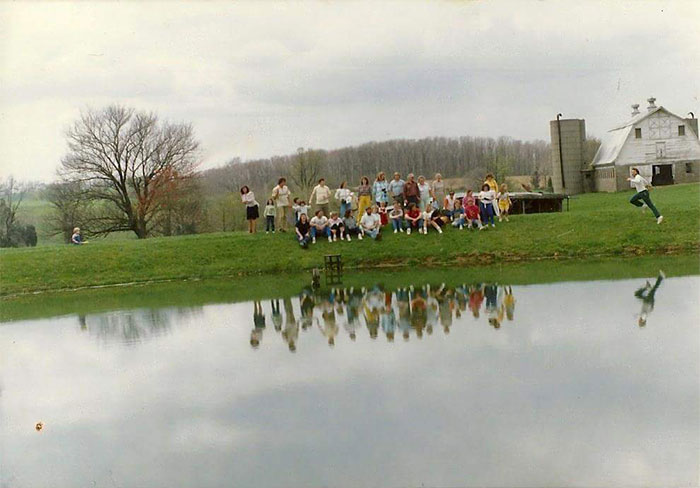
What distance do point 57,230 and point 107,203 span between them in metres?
3.89

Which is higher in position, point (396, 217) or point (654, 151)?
point (654, 151)

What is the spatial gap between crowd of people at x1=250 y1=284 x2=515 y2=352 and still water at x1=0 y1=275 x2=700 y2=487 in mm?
102

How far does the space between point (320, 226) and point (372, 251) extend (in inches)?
95.2

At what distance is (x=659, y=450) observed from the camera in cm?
717

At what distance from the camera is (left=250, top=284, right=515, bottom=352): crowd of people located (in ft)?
43.6

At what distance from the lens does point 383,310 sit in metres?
15.4

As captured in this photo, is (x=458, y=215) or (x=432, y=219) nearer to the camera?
(x=432, y=219)

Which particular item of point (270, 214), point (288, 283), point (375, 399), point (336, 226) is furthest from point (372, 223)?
point (375, 399)

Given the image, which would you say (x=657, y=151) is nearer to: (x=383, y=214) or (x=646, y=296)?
(x=383, y=214)

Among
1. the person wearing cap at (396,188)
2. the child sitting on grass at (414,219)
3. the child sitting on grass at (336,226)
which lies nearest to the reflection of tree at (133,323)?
the child sitting on grass at (336,226)

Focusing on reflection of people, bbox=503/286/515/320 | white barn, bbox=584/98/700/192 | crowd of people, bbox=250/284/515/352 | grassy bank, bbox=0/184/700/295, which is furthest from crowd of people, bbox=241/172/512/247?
white barn, bbox=584/98/700/192

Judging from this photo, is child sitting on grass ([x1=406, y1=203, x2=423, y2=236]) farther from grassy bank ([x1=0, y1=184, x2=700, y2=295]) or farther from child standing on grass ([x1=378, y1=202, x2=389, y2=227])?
child standing on grass ([x1=378, y1=202, x2=389, y2=227])

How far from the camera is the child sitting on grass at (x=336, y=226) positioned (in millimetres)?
26375

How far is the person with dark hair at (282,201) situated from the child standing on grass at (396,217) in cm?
366
